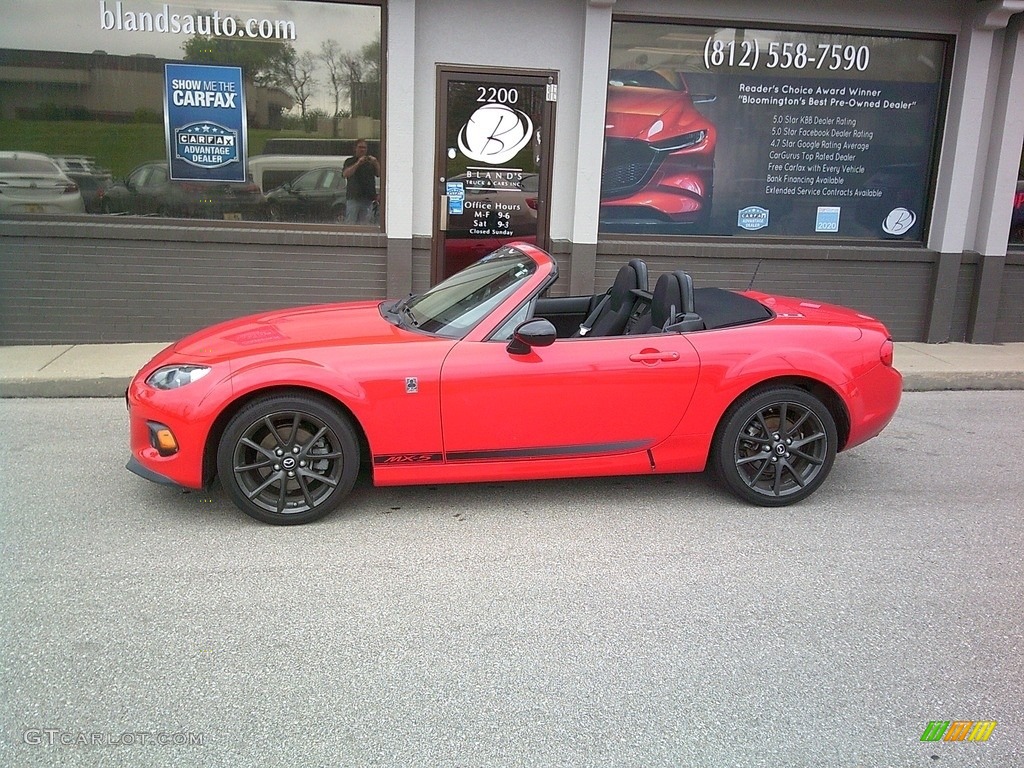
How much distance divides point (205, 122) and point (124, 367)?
2.66 m

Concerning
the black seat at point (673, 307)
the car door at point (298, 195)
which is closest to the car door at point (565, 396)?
the black seat at point (673, 307)

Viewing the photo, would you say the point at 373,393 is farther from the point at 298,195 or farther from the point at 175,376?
the point at 298,195

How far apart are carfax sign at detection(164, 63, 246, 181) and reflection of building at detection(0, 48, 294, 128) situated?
160 millimetres

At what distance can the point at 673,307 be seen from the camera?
16.4 feet

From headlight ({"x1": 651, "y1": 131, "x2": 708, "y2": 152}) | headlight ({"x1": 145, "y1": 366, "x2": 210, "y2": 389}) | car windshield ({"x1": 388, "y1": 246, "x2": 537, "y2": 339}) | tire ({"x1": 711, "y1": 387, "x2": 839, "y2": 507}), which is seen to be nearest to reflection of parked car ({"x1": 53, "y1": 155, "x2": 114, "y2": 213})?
car windshield ({"x1": 388, "y1": 246, "x2": 537, "y2": 339})

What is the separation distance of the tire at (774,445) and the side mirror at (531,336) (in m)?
1.20

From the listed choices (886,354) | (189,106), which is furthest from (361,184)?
(886,354)

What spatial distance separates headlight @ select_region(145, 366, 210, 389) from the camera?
4.43 meters

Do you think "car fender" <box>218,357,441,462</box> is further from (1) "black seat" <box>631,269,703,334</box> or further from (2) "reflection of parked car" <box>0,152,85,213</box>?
(2) "reflection of parked car" <box>0,152,85,213</box>

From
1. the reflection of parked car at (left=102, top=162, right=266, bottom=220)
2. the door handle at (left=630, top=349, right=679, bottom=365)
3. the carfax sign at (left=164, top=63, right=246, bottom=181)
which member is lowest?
the door handle at (left=630, top=349, right=679, bottom=365)

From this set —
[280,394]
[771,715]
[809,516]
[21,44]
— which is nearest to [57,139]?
[21,44]

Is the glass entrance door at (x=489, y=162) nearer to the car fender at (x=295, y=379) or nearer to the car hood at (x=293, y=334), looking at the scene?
the car hood at (x=293, y=334)

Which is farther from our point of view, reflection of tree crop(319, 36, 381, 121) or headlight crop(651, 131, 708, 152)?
headlight crop(651, 131, 708, 152)

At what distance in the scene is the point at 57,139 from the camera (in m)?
8.29
